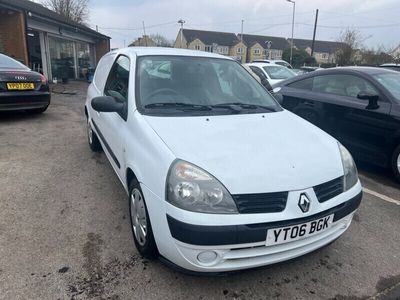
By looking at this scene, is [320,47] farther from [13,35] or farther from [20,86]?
[20,86]

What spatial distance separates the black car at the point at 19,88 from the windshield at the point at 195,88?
14.4 ft

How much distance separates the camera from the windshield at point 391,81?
14.8 ft

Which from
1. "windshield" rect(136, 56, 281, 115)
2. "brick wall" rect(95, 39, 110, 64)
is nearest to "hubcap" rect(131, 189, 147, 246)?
"windshield" rect(136, 56, 281, 115)

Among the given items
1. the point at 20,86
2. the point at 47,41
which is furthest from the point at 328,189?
the point at 47,41

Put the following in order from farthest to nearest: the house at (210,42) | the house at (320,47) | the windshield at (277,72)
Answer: the house at (320,47)
the house at (210,42)
the windshield at (277,72)

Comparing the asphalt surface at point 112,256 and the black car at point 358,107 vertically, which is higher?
the black car at point 358,107

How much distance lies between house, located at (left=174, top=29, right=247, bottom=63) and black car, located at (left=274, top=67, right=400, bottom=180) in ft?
209

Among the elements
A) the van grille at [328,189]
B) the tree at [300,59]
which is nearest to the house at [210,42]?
the tree at [300,59]

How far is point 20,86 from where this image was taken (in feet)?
21.8

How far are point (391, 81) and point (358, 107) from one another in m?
0.63

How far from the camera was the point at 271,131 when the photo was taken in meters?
2.68

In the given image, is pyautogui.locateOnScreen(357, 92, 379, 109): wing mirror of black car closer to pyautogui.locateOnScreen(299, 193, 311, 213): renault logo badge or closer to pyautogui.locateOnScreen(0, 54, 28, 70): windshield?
pyautogui.locateOnScreen(299, 193, 311, 213): renault logo badge

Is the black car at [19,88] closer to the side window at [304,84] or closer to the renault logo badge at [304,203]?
the side window at [304,84]

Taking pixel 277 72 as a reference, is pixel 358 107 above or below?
below
